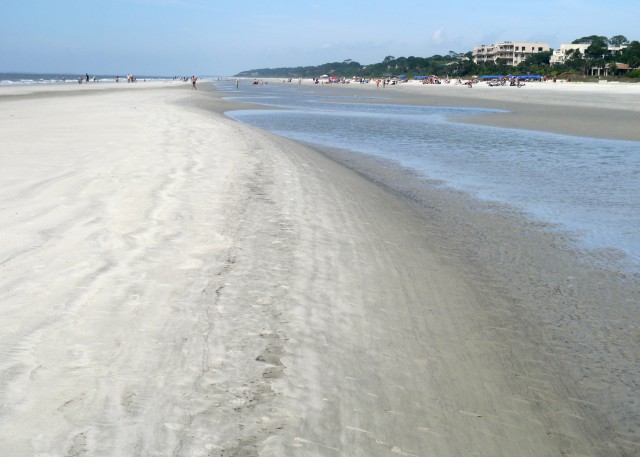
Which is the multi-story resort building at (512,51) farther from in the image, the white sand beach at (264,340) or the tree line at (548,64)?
the white sand beach at (264,340)

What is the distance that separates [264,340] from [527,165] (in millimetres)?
10819

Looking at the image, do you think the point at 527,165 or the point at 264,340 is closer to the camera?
the point at 264,340

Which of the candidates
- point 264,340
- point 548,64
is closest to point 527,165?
point 264,340

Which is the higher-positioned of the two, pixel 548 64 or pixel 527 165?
pixel 548 64

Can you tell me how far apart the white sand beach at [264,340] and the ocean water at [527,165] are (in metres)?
1.83

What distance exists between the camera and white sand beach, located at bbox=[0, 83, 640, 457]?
2.73 m

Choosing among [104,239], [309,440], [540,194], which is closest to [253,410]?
[309,440]

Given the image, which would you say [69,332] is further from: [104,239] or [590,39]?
[590,39]

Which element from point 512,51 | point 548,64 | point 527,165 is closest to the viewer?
point 527,165

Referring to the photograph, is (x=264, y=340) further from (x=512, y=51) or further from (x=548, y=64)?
(x=512, y=51)

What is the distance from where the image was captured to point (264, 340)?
356cm

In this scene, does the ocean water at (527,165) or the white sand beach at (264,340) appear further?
the ocean water at (527,165)

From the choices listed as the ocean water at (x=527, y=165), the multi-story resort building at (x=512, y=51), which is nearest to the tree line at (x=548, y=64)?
the multi-story resort building at (x=512, y=51)

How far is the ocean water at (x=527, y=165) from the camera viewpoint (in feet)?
26.6
